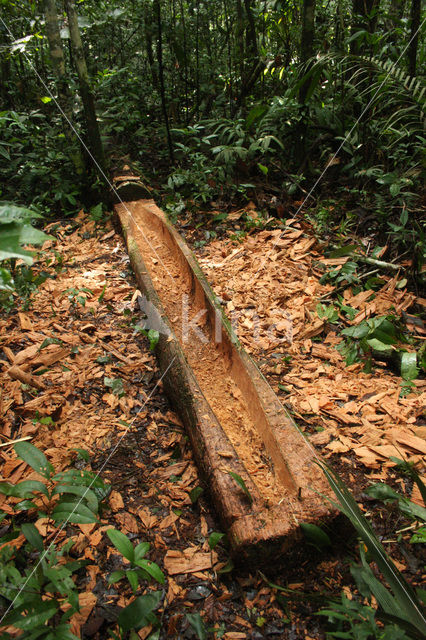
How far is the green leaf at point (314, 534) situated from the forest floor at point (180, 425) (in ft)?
0.16

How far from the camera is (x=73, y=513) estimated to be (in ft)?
4.90

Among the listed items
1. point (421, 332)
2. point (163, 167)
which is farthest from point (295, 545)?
point (163, 167)

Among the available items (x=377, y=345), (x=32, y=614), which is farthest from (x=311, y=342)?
→ (x=32, y=614)

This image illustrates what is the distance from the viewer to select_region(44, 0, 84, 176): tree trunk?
3.80 meters

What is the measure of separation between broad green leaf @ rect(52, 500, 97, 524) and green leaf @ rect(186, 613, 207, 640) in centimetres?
47

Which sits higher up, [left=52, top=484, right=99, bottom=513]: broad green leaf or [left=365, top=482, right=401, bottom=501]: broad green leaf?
[left=52, top=484, right=99, bottom=513]: broad green leaf

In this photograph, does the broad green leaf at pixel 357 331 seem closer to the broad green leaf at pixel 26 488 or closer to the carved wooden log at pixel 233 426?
the carved wooden log at pixel 233 426

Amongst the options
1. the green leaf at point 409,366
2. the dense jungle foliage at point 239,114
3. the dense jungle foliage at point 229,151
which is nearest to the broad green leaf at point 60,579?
the dense jungle foliage at point 229,151

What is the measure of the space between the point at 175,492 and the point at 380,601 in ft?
3.34

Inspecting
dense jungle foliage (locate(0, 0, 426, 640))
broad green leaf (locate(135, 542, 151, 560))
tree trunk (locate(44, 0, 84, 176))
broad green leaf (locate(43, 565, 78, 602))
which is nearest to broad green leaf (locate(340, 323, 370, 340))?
dense jungle foliage (locate(0, 0, 426, 640))

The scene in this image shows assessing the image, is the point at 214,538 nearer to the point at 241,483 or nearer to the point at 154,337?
the point at 241,483

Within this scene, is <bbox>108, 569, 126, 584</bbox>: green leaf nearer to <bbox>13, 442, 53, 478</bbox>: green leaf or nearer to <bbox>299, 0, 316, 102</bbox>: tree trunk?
<bbox>13, 442, 53, 478</bbox>: green leaf

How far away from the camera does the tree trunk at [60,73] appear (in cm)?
380

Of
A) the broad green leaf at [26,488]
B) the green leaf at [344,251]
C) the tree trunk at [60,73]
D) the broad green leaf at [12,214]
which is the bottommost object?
the broad green leaf at [26,488]
